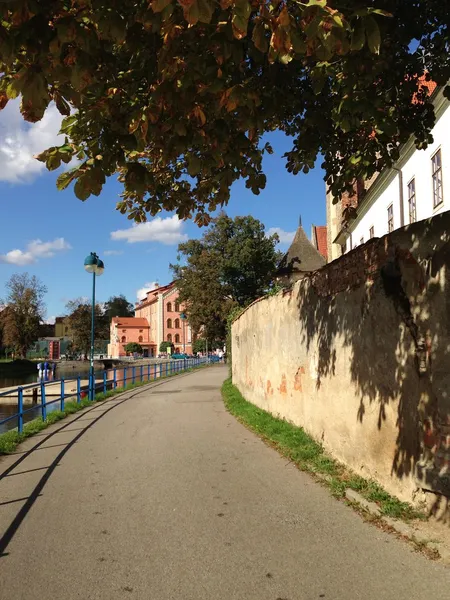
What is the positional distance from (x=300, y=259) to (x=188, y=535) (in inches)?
1537

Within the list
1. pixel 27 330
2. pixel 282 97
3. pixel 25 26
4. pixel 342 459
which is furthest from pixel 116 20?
pixel 27 330

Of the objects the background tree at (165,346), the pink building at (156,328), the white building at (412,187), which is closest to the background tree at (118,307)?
the pink building at (156,328)

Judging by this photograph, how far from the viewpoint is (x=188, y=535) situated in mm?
4812

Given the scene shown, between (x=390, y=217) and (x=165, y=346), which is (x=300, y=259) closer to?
(x=390, y=217)

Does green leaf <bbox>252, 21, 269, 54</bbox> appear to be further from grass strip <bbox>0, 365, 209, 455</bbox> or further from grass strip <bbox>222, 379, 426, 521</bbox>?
grass strip <bbox>0, 365, 209, 455</bbox>

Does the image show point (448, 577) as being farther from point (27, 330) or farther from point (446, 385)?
point (27, 330)

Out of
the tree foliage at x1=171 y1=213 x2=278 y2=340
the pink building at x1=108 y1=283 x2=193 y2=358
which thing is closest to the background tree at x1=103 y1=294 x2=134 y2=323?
the pink building at x1=108 y1=283 x2=193 y2=358

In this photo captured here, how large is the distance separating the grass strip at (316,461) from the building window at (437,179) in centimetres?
759

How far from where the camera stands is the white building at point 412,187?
13.6 m

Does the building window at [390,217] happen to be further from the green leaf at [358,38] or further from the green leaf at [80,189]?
the green leaf at [80,189]

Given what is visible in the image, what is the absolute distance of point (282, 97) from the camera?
6.00m

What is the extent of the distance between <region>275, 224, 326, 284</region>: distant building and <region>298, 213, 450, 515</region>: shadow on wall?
34.5 meters

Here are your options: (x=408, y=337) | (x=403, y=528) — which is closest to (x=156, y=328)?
(x=408, y=337)

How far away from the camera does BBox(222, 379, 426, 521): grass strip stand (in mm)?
5109
